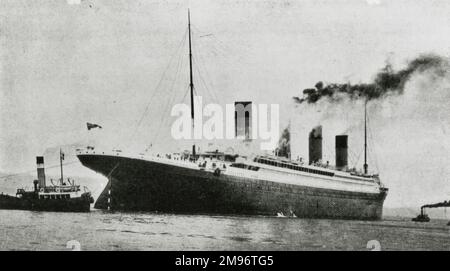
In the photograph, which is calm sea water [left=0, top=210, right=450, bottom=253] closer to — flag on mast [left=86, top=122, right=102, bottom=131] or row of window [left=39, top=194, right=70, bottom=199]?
flag on mast [left=86, top=122, right=102, bottom=131]

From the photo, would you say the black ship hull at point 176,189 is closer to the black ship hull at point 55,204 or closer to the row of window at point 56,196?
the black ship hull at point 55,204

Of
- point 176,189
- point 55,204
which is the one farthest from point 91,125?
point 55,204

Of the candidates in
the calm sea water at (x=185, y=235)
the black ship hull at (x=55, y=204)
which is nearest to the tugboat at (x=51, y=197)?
the black ship hull at (x=55, y=204)

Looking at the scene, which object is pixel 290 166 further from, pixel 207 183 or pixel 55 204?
pixel 55 204

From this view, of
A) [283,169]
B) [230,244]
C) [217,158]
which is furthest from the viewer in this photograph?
[283,169]
